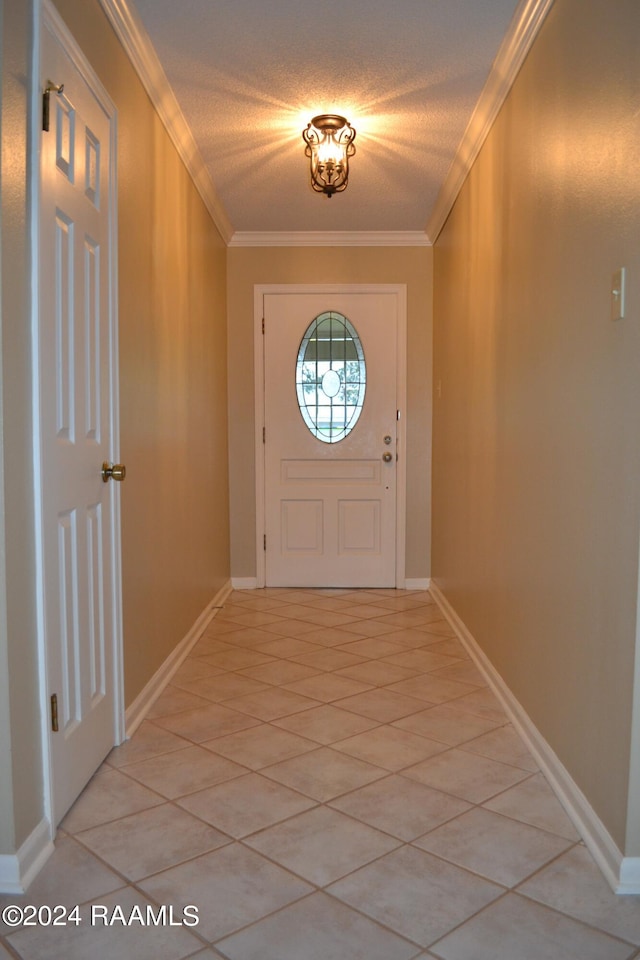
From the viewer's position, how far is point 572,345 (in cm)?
Result: 212

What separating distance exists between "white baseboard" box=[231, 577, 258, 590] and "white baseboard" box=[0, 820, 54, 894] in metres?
3.39

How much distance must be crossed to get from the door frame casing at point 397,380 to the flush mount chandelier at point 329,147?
5.67 ft

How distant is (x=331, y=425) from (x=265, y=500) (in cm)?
69

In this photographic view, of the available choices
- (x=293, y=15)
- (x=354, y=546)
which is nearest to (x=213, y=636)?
(x=354, y=546)

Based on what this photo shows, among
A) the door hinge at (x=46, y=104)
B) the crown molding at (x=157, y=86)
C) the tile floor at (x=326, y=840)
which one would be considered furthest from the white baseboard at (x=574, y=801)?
the crown molding at (x=157, y=86)

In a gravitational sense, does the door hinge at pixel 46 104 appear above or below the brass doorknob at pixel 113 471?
above

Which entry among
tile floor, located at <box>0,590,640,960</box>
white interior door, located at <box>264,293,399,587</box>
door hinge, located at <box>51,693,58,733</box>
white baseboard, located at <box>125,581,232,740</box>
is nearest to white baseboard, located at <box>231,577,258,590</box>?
white interior door, located at <box>264,293,399,587</box>

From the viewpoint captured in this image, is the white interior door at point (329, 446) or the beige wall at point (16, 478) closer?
the beige wall at point (16, 478)

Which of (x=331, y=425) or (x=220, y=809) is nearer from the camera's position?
(x=220, y=809)

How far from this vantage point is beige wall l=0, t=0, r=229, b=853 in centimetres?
171

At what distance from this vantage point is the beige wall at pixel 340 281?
5145 mm

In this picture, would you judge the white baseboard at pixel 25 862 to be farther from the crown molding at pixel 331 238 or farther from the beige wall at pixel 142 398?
the crown molding at pixel 331 238

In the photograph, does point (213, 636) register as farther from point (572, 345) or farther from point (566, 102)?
point (566, 102)

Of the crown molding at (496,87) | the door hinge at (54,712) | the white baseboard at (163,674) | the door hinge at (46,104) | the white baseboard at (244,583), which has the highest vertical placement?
the crown molding at (496,87)
